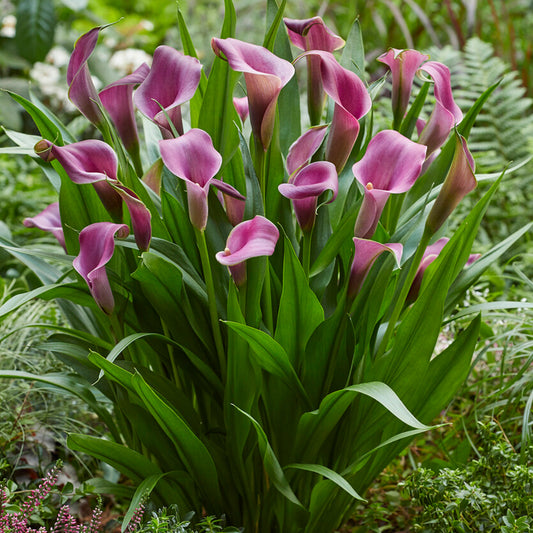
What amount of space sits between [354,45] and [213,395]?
0.50 meters

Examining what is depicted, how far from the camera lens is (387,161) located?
0.65 m

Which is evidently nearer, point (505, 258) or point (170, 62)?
point (170, 62)

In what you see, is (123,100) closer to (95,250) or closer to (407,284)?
(95,250)

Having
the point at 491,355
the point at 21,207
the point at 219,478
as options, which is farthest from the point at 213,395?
the point at 21,207

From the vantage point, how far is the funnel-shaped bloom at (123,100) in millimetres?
729

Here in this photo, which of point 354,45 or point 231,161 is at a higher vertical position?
point 354,45

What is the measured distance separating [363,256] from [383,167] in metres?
0.09

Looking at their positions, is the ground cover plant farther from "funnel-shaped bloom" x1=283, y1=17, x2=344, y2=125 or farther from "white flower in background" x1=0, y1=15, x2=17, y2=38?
"white flower in background" x1=0, y1=15, x2=17, y2=38

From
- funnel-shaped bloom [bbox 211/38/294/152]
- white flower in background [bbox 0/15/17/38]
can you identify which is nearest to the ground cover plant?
funnel-shaped bloom [bbox 211/38/294/152]

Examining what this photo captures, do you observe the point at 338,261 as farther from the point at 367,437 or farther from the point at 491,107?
the point at 491,107

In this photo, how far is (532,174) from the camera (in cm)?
209

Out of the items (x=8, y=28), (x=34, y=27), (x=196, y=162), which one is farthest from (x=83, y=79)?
(x=8, y=28)

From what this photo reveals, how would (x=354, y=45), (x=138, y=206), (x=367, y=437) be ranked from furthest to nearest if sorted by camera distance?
1. (x=354, y=45)
2. (x=367, y=437)
3. (x=138, y=206)

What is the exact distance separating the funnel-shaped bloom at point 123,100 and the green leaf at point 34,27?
190cm
